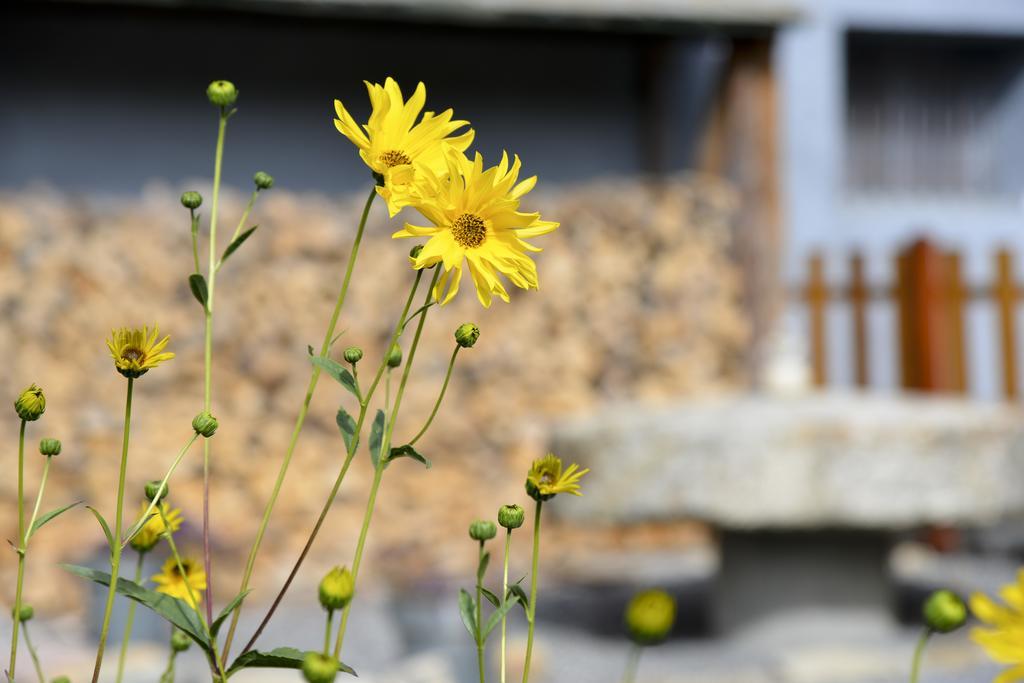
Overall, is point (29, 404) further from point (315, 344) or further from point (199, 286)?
point (315, 344)

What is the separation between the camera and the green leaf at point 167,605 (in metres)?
0.63

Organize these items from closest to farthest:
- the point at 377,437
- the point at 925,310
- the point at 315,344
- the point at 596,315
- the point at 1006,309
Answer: the point at 377,437, the point at 315,344, the point at 596,315, the point at 925,310, the point at 1006,309

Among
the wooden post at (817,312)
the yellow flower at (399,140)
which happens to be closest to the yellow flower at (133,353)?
the yellow flower at (399,140)

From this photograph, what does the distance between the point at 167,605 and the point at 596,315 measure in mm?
4218

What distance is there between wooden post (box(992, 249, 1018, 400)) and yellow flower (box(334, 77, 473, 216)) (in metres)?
4.92

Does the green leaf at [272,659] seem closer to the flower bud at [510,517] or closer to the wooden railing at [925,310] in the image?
the flower bud at [510,517]

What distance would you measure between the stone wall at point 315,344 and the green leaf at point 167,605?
10.9 ft

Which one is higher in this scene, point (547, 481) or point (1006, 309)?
point (1006, 309)

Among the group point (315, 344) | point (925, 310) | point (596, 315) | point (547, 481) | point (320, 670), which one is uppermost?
point (925, 310)

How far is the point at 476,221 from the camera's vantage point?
0.65m

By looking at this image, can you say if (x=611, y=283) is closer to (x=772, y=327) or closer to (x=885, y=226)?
(x=772, y=327)

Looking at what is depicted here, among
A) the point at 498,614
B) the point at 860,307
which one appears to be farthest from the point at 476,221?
the point at 860,307

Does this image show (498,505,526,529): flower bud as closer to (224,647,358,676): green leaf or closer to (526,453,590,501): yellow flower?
(526,453,590,501): yellow flower

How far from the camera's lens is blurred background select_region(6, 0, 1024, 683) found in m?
2.87
